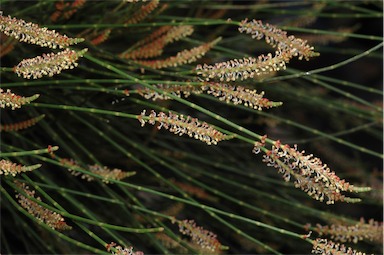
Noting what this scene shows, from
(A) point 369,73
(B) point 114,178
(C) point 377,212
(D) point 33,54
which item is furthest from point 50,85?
(A) point 369,73

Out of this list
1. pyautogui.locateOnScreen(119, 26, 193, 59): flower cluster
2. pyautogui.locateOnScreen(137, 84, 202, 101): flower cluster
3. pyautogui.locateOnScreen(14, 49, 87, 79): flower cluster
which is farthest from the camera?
pyautogui.locateOnScreen(119, 26, 193, 59): flower cluster

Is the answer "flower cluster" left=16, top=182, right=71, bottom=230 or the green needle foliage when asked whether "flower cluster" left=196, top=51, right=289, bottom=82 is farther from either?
"flower cluster" left=16, top=182, right=71, bottom=230

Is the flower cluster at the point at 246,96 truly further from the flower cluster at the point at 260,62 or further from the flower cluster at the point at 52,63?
the flower cluster at the point at 52,63

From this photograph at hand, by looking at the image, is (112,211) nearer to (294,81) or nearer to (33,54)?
(33,54)

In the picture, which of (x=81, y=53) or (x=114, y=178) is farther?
(x=114, y=178)

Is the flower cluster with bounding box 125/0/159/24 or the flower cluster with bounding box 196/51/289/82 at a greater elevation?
the flower cluster with bounding box 125/0/159/24

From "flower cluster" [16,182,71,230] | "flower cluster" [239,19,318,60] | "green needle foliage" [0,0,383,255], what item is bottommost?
"flower cluster" [16,182,71,230]

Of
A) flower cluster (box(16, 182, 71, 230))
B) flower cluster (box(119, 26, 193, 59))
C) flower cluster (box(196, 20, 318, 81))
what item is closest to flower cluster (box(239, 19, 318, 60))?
flower cluster (box(196, 20, 318, 81))

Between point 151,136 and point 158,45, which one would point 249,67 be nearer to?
point 158,45
